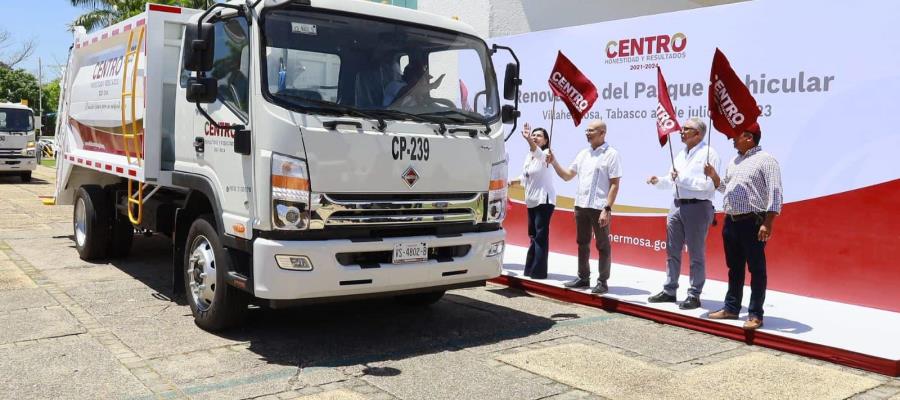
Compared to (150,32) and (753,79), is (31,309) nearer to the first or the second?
(150,32)

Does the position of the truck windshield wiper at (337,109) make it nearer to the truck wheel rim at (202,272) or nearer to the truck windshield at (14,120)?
the truck wheel rim at (202,272)

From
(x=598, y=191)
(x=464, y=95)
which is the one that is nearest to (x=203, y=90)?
(x=464, y=95)

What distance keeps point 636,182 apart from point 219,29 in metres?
5.30

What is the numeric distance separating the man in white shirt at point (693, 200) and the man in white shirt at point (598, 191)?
516 millimetres

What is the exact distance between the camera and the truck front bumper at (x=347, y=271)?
17.7ft

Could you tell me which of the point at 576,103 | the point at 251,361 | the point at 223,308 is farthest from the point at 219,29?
the point at 576,103

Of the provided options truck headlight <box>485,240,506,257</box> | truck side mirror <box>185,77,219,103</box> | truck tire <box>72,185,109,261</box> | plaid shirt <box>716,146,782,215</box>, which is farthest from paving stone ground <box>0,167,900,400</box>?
truck side mirror <box>185,77,219,103</box>

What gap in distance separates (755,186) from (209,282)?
14.4 ft

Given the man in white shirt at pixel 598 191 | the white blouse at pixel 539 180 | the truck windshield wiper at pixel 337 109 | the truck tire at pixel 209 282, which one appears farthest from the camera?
the white blouse at pixel 539 180

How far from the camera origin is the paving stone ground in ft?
16.5

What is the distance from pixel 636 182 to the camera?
367 inches

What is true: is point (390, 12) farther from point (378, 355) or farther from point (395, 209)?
point (378, 355)

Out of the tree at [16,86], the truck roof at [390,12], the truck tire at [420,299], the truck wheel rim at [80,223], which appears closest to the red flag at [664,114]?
the truck roof at [390,12]

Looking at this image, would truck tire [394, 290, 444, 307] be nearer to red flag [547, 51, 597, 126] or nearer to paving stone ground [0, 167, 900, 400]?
paving stone ground [0, 167, 900, 400]
